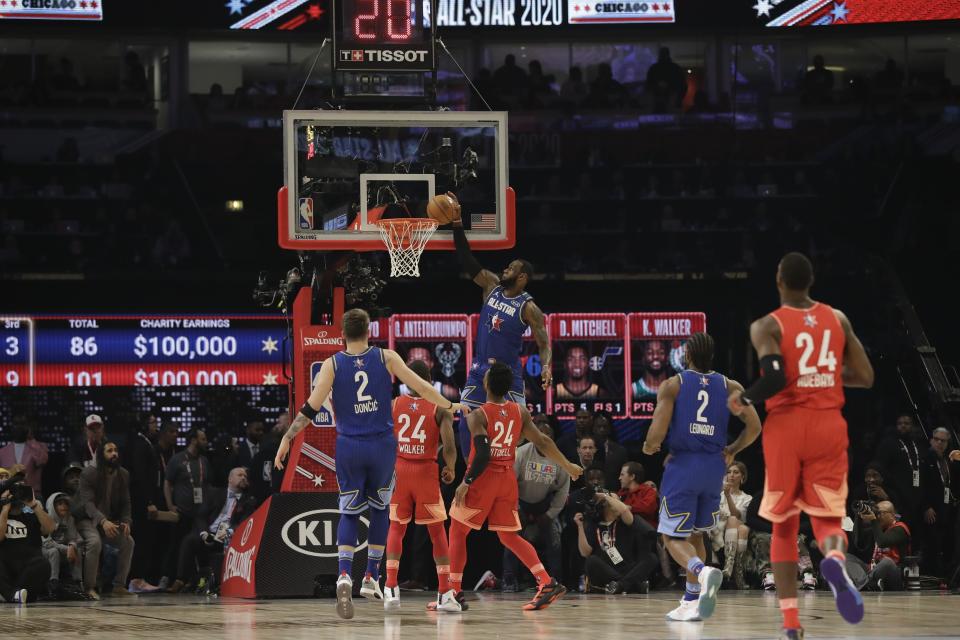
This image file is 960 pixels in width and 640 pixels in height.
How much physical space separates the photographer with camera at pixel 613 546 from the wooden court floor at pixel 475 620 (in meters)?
1.12

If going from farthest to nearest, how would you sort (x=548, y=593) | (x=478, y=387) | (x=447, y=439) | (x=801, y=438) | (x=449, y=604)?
1. (x=478, y=387)
2. (x=447, y=439)
3. (x=449, y=604)
4. (x=548, y=593)
5. (x=801, y=438)

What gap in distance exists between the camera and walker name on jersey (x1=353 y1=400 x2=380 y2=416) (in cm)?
1025

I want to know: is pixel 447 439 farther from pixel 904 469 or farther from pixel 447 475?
pixel 904 469

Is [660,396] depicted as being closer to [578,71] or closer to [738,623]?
[738,623]

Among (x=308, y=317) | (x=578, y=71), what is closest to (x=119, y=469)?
(x=308, y=317)

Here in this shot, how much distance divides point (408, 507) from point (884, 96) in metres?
16.5

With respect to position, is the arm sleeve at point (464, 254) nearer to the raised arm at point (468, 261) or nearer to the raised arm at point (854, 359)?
the raised arm at point (468, 261)

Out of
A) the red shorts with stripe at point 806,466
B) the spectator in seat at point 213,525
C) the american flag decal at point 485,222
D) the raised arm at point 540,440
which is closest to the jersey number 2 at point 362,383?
the raised arm at point 540,440

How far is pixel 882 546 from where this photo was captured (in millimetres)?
15109

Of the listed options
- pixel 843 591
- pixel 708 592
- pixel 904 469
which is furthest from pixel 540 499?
pixel 843 591

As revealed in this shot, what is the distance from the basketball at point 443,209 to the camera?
1238cm

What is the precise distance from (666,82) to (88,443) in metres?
13.2

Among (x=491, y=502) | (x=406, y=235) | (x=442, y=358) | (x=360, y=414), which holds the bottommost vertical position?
(x=491, y=502)

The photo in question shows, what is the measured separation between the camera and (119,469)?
15547mm
